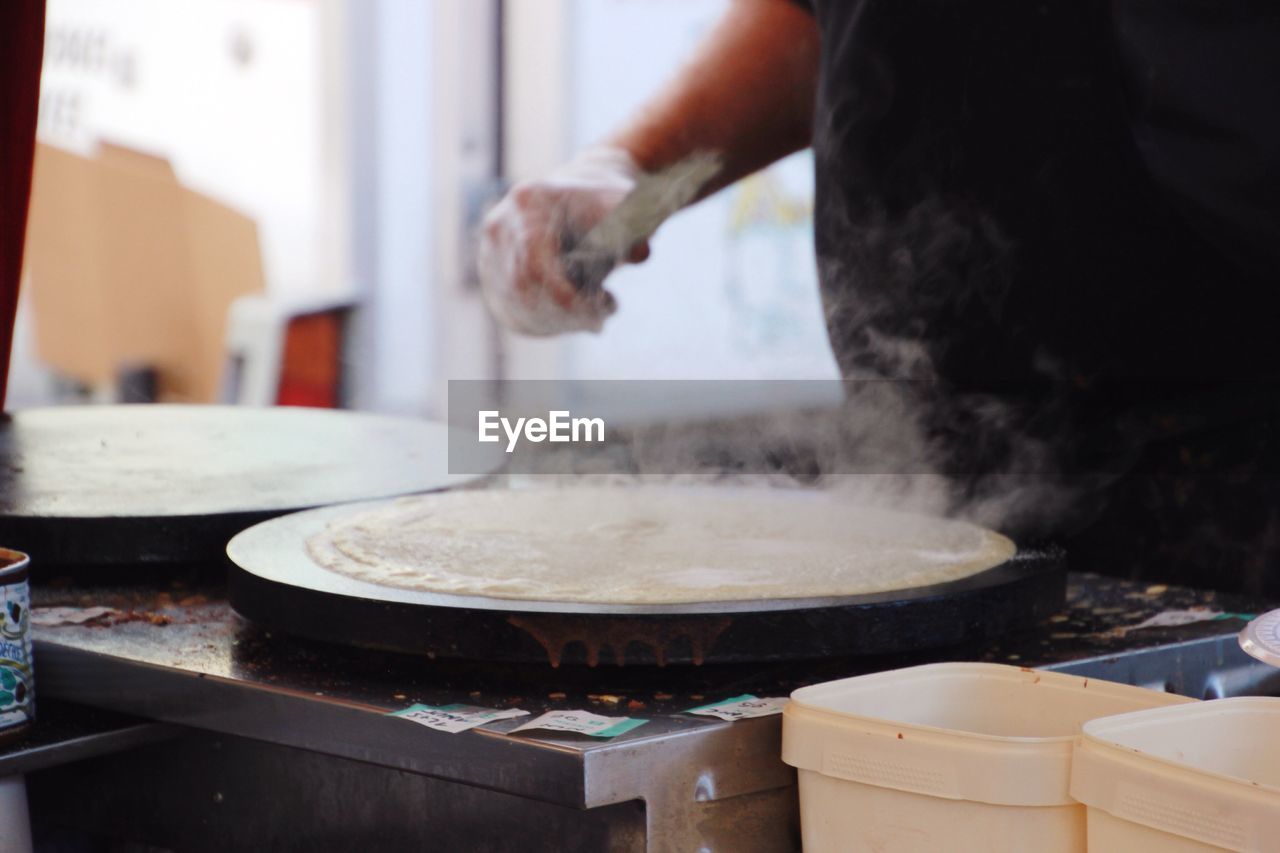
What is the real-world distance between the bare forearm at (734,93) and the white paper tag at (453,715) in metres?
1.19

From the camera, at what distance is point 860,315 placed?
1990 mm

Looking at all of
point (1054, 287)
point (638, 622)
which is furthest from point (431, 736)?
point (1054, 287)

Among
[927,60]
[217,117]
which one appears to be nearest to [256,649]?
[927,60]

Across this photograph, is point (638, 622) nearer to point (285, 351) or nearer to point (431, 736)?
point (431, 736)

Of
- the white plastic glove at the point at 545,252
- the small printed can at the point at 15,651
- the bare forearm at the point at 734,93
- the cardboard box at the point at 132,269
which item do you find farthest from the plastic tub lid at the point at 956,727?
the cardboard box at the point at 132,269

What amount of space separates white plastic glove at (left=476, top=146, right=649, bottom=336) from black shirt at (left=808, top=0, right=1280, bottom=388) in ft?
1.17

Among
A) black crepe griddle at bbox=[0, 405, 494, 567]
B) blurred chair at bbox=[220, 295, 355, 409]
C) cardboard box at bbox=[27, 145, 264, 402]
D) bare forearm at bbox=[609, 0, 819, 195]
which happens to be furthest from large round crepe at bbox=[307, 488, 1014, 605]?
cardboard box at bbox=[27, 145, 264, 402]

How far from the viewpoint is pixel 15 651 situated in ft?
3.65

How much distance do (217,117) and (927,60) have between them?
4.00 metres

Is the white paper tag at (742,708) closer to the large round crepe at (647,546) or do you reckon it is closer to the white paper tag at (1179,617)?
the large round crepe at (647,546)

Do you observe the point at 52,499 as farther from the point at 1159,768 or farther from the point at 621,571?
the point at 1159,768

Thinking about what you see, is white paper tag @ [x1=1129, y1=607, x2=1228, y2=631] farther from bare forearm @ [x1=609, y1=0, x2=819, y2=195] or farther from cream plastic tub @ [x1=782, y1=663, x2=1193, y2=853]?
bare forearm @ [x1=609, y1=0, x2=819, y2=195]

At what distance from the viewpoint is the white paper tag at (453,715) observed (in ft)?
3.24

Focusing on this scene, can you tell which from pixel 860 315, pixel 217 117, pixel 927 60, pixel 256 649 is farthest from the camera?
pixel 217 117
